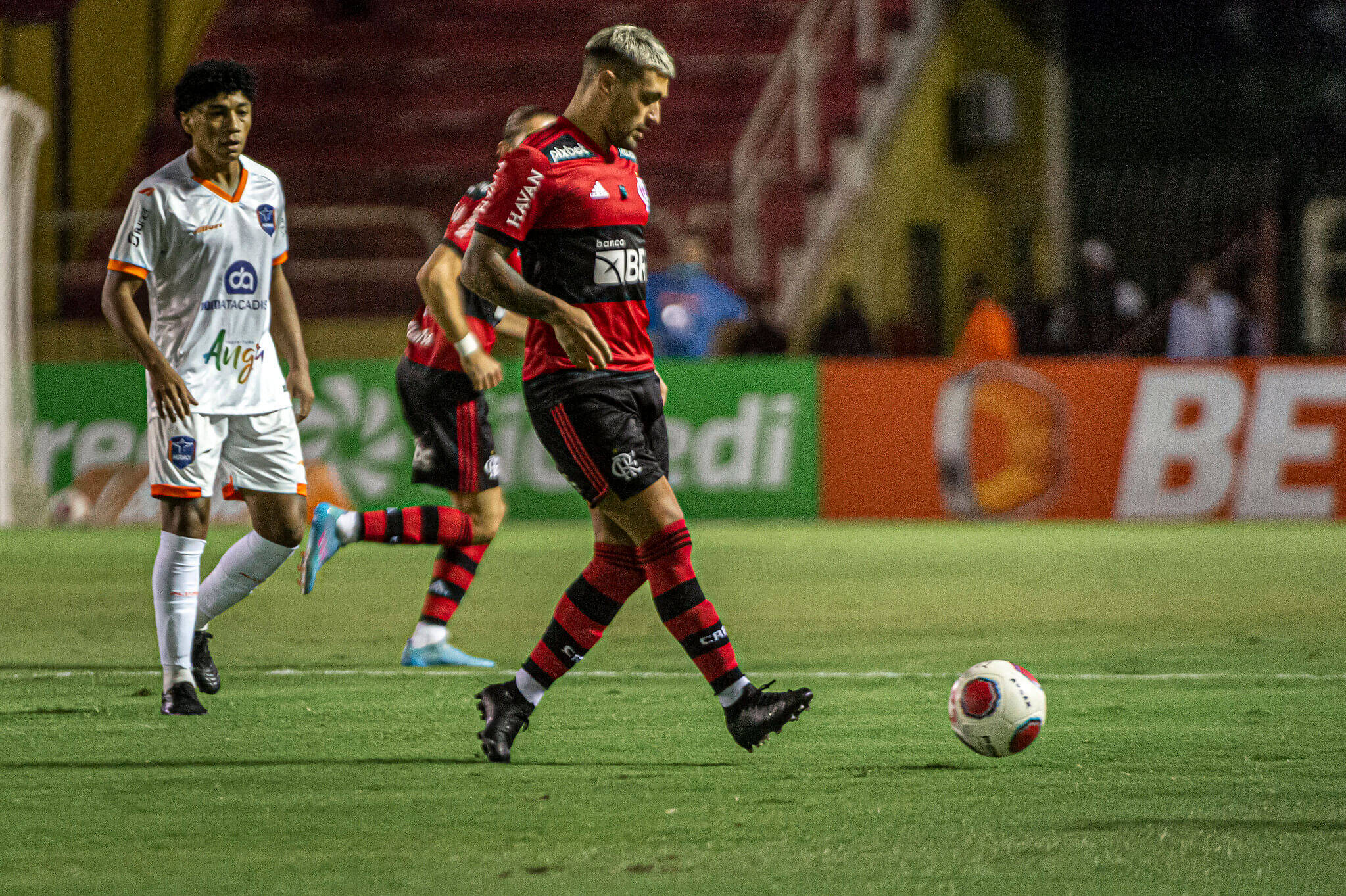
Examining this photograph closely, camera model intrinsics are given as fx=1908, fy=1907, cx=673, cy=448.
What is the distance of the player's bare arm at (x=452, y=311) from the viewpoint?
20.1 ft

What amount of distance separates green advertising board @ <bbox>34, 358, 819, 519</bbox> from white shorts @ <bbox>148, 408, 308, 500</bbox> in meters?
8.71

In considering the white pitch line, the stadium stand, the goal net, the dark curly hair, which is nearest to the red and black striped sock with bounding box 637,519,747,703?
the white pitch line

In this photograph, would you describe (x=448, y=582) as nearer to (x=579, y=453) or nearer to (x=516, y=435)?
(x=579, y=453)

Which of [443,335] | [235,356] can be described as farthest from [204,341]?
[443,335]

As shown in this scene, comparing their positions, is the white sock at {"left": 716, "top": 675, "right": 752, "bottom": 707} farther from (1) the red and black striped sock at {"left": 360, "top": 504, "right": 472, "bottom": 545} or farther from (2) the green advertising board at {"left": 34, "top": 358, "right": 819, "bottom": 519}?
(2) the green advertising board at {"left": 34, "top": 358, "right": 819, "bottom": 519}

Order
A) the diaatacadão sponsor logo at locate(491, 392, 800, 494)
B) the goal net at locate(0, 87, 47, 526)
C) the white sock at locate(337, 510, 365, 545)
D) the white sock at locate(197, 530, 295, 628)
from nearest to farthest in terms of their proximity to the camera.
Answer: the white sock at locate(197, 530, 295, 628), the white sock at locate(337, 510, 365, 545), the goal net at locate(0, 87, 47, 526), the diaatacadão sponsor logo at locate(491, 392, 800, 494)

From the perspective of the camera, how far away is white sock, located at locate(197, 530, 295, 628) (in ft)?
21.3

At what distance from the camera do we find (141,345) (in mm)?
5883

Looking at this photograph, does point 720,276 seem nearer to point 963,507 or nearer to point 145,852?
point 963,507

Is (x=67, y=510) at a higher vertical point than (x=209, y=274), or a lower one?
lower

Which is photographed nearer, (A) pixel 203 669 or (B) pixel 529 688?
(B) pixel 529 688

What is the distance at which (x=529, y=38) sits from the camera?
22.8m

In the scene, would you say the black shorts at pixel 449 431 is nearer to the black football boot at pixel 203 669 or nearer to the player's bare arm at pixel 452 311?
the player's bare arm at pixel 452 311

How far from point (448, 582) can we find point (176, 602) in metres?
1.60
